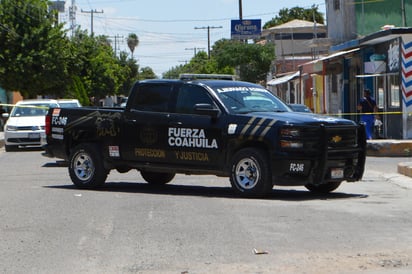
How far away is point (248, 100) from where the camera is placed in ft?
49.6

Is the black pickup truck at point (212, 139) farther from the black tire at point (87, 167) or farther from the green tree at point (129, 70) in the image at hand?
the green tree at point (129, 70)

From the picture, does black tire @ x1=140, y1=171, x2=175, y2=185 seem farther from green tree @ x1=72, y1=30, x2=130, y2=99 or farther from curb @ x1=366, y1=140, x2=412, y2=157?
green tree @ x1=72, y1=30, x2=130, y2=99

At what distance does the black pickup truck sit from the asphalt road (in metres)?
0.42

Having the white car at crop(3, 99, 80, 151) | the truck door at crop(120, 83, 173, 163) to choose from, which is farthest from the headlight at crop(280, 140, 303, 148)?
the white car at crop(3, 99, 80, 151)

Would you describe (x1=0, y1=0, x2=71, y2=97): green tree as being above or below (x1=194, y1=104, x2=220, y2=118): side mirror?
above

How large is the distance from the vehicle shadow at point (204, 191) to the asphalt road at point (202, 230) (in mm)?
19

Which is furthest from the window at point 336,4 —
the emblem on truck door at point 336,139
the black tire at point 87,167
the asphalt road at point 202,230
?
the emblem on truck door at point 336,139

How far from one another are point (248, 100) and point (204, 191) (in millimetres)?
1969

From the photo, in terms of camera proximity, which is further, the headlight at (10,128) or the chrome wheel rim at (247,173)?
the headlight at (10,128)

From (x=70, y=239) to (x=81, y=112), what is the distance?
659 cm

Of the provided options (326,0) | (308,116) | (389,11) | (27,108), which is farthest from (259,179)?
(326,0)

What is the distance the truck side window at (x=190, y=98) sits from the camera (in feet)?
49.4

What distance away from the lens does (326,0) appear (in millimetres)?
49031

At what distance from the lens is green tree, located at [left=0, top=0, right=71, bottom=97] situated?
5119 centimetres
